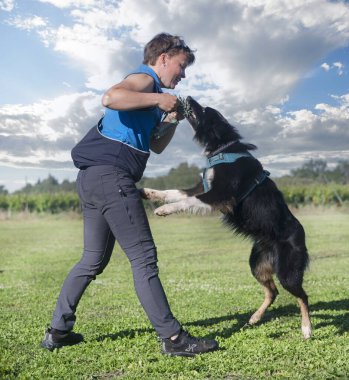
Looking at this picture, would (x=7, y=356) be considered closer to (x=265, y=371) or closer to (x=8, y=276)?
(x=265, y=371)

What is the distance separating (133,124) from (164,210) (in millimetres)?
819

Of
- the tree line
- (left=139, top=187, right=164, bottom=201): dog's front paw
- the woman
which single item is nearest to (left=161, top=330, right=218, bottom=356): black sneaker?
the woman

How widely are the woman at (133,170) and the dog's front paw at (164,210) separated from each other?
0.32m

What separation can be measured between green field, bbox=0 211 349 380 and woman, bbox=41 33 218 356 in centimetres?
36

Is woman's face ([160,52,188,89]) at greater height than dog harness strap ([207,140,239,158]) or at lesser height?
greater

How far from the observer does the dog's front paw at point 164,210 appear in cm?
440

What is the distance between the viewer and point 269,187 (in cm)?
482

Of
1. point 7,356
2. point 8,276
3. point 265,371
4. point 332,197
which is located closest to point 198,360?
point 265,371

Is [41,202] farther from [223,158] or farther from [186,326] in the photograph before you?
[223,158]

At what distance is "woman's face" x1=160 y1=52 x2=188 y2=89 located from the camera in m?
4.18

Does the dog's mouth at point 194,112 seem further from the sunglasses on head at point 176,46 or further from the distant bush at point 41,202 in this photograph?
the distant bush at point 41,202

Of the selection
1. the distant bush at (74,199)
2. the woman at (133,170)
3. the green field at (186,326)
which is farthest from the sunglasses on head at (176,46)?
the distant bush at (74,199)

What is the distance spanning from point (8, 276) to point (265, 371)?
8.09 m

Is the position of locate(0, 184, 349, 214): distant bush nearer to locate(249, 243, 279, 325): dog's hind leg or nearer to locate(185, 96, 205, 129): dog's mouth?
locate(249, 243, 279, 325): dog's hind leg
